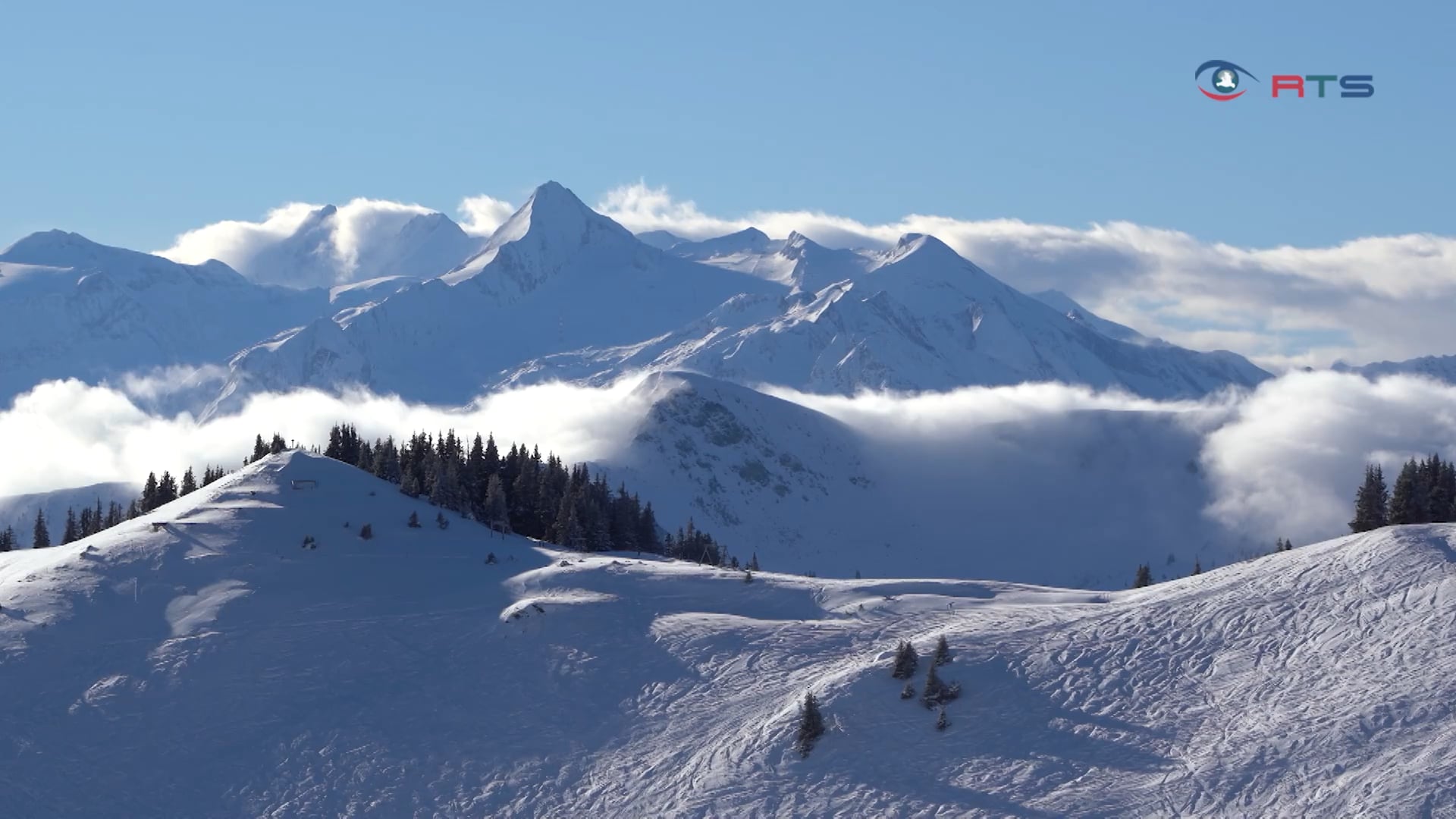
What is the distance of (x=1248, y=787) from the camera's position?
199 ft

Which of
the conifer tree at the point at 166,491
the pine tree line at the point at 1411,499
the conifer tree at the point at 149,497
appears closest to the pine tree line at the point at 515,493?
the conifer tree at the point at 166,491

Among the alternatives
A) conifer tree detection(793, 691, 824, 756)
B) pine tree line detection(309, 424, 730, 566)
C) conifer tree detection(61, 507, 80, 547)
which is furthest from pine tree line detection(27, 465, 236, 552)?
conifer tree detection(793, 691, 824, 756)

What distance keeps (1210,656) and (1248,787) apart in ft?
36.9

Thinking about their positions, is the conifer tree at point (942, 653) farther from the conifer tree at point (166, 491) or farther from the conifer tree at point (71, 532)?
the conifer tree at point (71, 532)

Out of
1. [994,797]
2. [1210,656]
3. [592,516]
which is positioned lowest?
[994,797]

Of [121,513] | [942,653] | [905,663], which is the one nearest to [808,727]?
[905,663]

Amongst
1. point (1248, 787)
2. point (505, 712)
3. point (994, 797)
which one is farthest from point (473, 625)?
point (1248, 787)

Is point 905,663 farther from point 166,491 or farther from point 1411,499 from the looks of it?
point 166,491

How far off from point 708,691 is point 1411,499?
187 ft

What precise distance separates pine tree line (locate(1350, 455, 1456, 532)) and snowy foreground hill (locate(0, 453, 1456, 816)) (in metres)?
31.7

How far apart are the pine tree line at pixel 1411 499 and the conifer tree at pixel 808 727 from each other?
5435cm

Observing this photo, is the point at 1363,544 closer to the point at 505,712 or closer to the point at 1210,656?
the point at 1210,656

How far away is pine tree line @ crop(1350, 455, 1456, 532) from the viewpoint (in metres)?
111

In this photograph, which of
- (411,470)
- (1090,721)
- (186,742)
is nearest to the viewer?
(1090,721)
